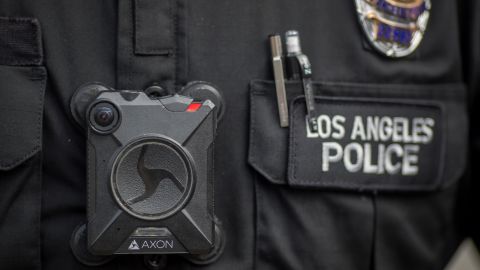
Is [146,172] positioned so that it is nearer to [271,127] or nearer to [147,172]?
[147,172]

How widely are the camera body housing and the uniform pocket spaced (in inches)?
5.7

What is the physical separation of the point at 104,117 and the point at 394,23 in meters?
0.50

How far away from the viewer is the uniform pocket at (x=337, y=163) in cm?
101

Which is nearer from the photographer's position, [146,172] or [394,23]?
[146,172]

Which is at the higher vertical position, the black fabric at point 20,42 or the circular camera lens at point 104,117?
the black fabric at point 20,42

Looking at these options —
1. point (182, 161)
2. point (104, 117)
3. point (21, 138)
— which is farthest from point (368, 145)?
point (21, 138)

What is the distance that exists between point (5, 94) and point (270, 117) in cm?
39

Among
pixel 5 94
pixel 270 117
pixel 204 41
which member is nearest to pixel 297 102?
pixel 270 117

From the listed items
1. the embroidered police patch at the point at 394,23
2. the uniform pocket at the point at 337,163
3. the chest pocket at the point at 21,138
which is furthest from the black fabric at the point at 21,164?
the embroidered police patch at the point at 394,23

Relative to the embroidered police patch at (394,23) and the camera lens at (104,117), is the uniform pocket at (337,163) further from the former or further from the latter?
the camera lens at (104,117)

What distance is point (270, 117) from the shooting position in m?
1.01

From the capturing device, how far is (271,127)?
101 centimetres

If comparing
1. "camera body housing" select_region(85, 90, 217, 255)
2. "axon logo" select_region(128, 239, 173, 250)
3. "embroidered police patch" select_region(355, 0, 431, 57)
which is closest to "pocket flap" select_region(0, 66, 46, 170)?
"camera body housing" select_region(85, 90, 217, 255)

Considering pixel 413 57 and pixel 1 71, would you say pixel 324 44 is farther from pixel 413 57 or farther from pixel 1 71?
pixel 1 71
